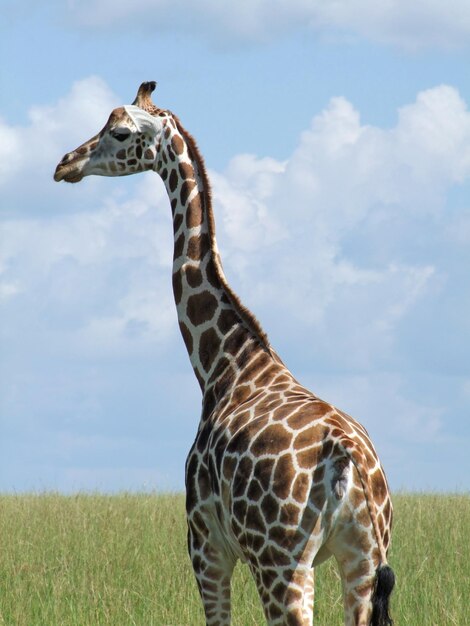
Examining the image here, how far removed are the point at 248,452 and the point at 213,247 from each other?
204 cm

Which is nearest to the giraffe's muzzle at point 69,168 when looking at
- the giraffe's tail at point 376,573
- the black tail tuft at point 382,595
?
the giraffe's tail at point 376,573

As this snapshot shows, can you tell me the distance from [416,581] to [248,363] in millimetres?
4620

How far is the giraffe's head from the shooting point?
7.71 m

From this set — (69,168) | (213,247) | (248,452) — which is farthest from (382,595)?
(69,168)

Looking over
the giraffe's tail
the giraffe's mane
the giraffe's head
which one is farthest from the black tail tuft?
the giraffe's head

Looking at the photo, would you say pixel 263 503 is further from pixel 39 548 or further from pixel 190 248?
pixel 39 548

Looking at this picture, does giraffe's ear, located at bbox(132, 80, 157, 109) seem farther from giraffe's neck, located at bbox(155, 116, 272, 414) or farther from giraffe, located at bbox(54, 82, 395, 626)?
giraffe's neck, located at bbox(155, 116, 272, 414)

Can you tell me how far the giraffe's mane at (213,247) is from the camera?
698cm

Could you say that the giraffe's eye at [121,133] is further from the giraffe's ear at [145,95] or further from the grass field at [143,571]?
the grass field at [143,571]

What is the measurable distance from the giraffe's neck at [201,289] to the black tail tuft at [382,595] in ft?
6.24

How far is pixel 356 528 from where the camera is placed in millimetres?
5418

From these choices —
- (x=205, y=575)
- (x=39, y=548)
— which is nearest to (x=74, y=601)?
(x=39, y=548)

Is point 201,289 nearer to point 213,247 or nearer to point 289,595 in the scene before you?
point 213,247

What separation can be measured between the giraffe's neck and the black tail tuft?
1.90 metres
